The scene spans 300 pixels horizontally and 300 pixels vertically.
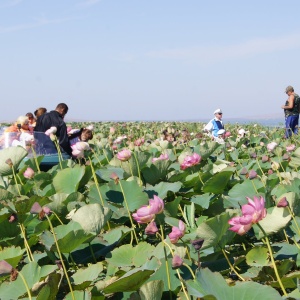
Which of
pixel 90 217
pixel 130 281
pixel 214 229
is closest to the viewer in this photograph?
pixel 130 281

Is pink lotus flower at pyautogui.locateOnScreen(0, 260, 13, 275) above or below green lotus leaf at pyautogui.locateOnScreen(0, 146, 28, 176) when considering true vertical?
below

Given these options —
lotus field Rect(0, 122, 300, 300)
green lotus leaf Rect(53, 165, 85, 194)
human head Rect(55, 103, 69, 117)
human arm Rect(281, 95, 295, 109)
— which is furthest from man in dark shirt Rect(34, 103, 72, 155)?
human arm Rect(281, 95, 295, 109)

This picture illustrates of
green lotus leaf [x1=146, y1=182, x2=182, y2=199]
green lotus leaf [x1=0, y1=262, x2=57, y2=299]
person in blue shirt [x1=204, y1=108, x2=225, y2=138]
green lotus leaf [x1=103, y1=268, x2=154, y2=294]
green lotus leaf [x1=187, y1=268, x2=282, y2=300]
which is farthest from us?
person in blue shirt [x1=204, y1=108, x2=225, y2=138]

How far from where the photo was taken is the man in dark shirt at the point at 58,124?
5.28 metres

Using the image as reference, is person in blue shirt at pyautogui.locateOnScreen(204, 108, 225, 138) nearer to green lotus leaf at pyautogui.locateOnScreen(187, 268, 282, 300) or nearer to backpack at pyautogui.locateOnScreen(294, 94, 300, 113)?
backpack at pyautogui.locateOnScreen(294, 94, 300, 113)

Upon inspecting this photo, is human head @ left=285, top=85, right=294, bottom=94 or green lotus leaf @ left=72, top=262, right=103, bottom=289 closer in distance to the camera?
green lotus leaf @ left=72, top=262, right=103, bottom=289

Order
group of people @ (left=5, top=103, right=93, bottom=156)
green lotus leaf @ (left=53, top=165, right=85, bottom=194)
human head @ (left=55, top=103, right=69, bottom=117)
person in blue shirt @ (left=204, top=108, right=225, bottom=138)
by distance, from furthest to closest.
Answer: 1. person in blue shirt @ (left=204, top=108, right=225, bottom=138)
2. human head @ (left=55, top=103, right=69, bottom=117)
3. group of people @ (left=5, top=103, right=93, bottom=156)
4. green lotus leaf @ (left=53, top=165, right=85, bottom=194)

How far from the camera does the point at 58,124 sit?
17.7ft

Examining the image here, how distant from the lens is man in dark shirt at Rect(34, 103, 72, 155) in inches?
208

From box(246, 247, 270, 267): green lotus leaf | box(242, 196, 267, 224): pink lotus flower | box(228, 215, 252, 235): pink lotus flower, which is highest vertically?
box(242, 196, 267, 224): pink lotus flower

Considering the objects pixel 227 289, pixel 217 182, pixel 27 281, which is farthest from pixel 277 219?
pixel 217 182

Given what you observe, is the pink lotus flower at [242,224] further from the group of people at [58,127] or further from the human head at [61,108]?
the human head at [61,108]

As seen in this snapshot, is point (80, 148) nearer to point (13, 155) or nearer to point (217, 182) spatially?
point (13, 155)

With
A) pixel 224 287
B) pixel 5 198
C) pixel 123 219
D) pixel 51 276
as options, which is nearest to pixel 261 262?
pixel 224 287
